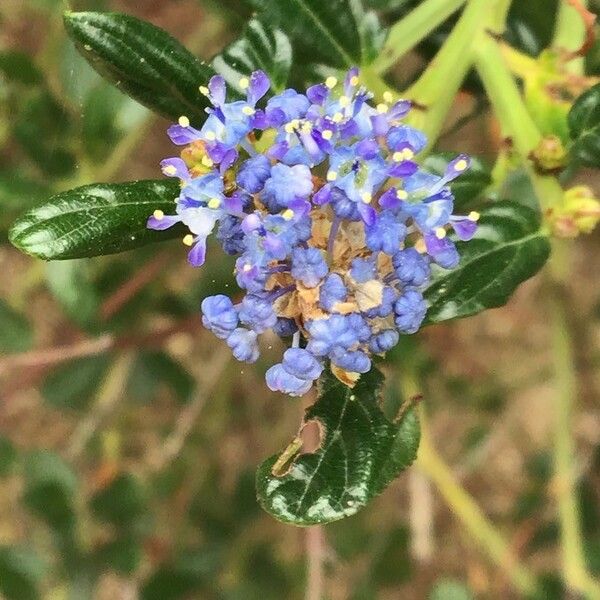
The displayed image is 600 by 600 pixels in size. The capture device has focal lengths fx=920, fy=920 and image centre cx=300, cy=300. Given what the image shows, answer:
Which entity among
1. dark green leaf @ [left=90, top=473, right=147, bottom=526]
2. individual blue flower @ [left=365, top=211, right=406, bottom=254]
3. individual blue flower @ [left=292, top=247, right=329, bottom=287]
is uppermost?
individual blue flower @ [left=292, top=247, right=329, bottom=287]

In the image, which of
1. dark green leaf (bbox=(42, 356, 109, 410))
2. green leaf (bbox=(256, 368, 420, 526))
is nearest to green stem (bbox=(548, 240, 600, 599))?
green leaf (bbox=(256, 368, 420, 526))

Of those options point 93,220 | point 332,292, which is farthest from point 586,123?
point 93,220

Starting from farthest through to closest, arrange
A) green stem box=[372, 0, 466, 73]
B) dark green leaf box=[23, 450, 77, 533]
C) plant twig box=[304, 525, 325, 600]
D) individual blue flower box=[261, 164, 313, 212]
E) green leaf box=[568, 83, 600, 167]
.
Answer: dark green leaf box=[23, 450, 77, 533]
plant twig box=[304, 525, 325, 600]
green stem box=[372, 0, 466, 73]
green leaf box=[568, 83, 600, 167]
individual blue flower box=[261, 164, 313, 212]

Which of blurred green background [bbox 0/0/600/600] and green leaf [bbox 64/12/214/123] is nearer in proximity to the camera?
green leaf [bbox 64/12/214/123]

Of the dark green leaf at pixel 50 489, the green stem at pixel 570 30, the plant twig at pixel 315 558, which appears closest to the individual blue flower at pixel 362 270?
the green stem at pixel 570 30

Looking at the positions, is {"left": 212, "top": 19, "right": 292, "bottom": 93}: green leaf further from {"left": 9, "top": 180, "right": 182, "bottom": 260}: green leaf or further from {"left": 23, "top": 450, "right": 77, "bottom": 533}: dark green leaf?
{"left": 23, "top": 450, "right": 77, "bottom": 533}: dark green leaf

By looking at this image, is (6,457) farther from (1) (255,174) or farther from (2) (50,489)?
(1) (255,174)

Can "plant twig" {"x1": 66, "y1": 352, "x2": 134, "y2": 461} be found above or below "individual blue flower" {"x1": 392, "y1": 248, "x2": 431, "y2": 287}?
below
